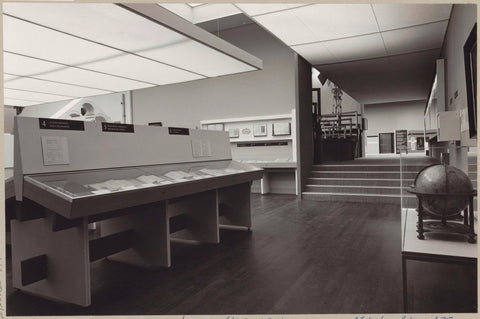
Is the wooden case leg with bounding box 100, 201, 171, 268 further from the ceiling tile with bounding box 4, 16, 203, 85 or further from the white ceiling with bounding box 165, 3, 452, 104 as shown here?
the white ceiling with bounding box 165, 3, 452, 104

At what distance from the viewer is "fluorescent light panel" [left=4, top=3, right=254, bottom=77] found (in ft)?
10.8

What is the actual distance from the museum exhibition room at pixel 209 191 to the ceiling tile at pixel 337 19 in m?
0.04

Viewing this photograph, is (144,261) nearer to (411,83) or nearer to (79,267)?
(79,267)

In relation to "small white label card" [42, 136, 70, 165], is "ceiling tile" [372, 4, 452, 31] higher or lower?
higher

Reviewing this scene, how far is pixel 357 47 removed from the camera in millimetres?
6594

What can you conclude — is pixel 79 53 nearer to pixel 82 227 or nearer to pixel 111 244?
pixel 111 244

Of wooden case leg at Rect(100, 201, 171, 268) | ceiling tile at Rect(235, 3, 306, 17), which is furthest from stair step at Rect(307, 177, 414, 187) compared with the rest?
wooden case leg at Rect(100, 201, 171, 268)

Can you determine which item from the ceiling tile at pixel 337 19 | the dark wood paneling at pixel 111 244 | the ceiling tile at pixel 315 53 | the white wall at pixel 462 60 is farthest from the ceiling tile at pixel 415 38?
the dark wood paneling at pixel 111 244

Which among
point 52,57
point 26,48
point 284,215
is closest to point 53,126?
point 26,48

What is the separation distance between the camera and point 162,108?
11.1m

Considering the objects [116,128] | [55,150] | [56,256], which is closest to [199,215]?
[116,128]

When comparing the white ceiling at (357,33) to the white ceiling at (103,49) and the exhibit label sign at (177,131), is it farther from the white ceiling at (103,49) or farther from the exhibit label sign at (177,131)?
the exhibit label sign at (177,131)

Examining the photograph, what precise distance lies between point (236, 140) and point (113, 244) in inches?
261

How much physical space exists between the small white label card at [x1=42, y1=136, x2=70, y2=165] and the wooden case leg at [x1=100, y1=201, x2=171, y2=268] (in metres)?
0.88
